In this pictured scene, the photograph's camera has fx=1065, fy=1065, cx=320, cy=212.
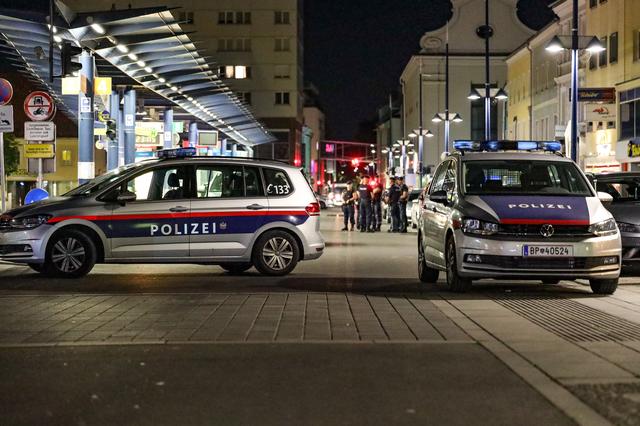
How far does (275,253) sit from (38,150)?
9286mm

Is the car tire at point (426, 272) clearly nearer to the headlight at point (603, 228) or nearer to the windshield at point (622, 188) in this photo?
the headlight at point (603, 228)

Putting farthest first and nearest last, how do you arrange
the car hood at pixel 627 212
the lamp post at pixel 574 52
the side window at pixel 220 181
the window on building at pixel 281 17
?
the window on building at pixel 281 17 → the lamp post at pixel 574 52 → the side window at pixel 220 181 → the car hood at pixel 627 212

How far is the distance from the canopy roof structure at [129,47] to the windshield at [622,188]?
37.5 ft

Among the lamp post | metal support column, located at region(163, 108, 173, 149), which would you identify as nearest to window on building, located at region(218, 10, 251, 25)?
metal support column, located at region(163, 108, 173, 149)

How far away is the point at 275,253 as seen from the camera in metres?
16.3

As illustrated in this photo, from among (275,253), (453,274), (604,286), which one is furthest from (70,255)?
(604,286)

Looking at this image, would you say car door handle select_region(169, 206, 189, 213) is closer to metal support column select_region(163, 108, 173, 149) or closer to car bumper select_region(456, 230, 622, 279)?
car bumper select_region(456, 230, 622, 279)

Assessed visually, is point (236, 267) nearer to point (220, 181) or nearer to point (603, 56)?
point (220, 181)

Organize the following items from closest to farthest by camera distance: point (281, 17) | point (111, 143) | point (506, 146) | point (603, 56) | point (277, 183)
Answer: point (506, 146) → point (277, 183) → point (111, 143) → point (603, 56) → point (281, 17)

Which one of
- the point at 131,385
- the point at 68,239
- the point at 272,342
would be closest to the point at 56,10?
the point at 68,239

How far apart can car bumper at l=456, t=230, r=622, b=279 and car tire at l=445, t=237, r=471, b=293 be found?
0.38 meters

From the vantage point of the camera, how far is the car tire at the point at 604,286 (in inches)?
519

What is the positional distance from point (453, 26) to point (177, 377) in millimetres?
94211

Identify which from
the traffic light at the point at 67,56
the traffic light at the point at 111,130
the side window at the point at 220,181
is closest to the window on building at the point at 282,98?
the traffic light at the point at 111,130
